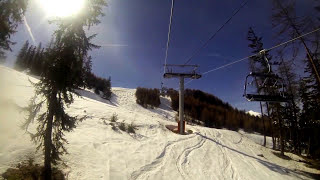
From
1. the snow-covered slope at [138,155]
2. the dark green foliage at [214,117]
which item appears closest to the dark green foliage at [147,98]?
the dark green foliage at [214,117]

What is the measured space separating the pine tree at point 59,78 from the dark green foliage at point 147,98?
43908 mm

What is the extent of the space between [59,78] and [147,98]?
47554mm

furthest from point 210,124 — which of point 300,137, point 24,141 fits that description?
point 24,141

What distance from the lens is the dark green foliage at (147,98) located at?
54822 millimetres

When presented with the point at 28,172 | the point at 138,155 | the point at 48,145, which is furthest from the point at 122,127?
the point at 28,172

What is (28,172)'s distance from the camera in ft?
27.0

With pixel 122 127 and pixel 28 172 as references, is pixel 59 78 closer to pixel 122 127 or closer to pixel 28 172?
pixel 28 172

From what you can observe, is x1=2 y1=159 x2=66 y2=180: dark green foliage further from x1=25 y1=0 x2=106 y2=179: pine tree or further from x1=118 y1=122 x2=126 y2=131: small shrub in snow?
x1=118 y1=122 x2=126 y2=131: small shrub in snow

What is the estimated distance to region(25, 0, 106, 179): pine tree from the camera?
874 cm

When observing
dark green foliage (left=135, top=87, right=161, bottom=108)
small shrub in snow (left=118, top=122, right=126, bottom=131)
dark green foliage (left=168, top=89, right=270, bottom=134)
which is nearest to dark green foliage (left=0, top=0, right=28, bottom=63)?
small shrub in snow (left=118, top=122, right=126, bottom=131)

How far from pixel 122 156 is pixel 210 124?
44926 millimetres

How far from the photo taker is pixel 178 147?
15883 mm

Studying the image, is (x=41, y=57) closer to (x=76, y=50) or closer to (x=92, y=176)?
(x=76, y=50)

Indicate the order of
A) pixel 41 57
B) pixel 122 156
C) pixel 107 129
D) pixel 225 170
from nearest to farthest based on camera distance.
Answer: pixel 41 57 < pixel 122 156 < pixel 225 170 < pixel 107 129
